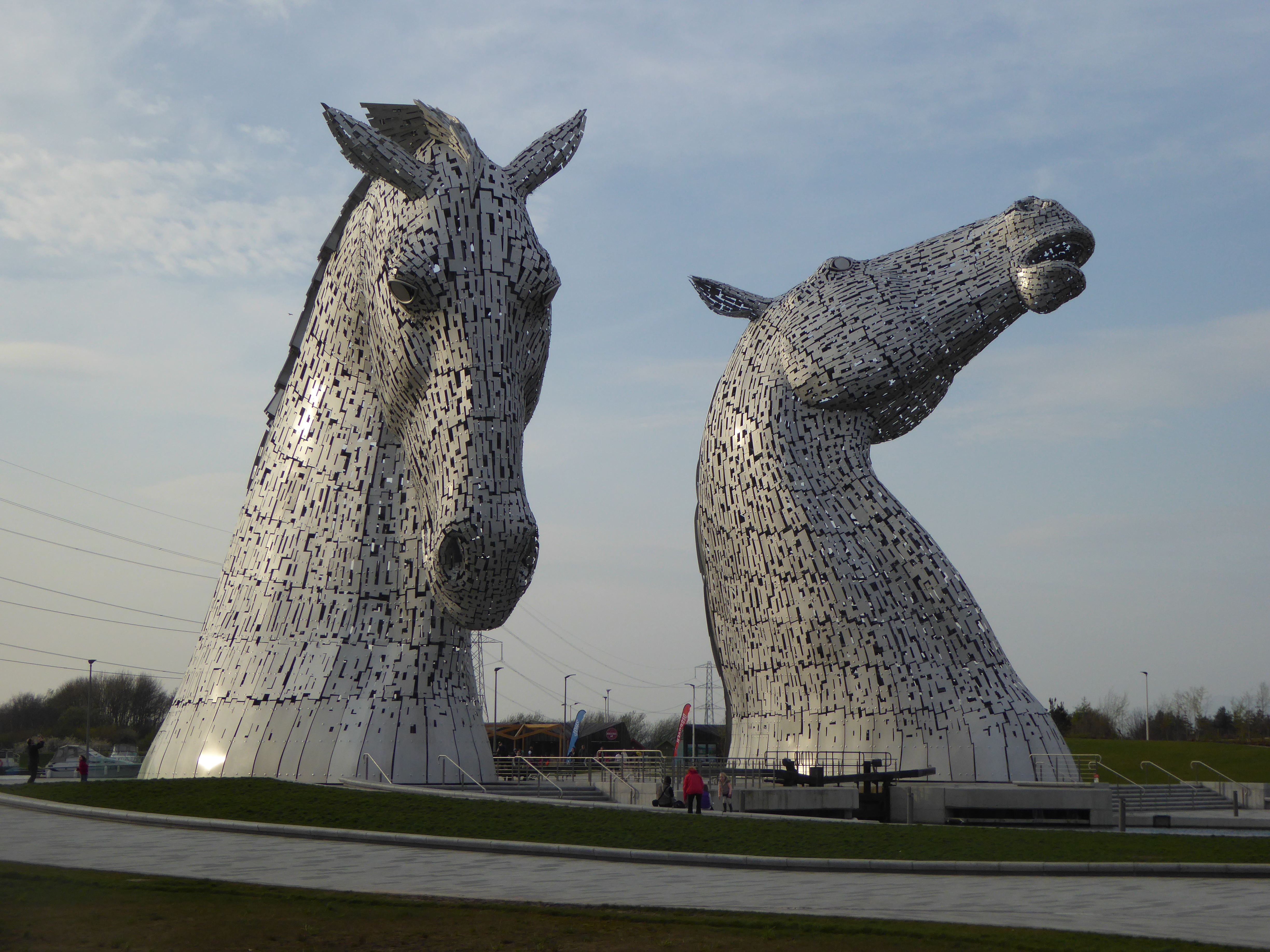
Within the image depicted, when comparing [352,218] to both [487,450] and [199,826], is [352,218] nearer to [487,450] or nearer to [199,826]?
[487,450]

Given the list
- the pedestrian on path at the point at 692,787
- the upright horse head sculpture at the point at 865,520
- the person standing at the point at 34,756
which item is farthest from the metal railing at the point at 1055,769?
the person standing at the point at 34,756

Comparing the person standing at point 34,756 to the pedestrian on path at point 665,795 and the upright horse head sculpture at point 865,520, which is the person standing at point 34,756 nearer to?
the pedestrian on path at point 665,795

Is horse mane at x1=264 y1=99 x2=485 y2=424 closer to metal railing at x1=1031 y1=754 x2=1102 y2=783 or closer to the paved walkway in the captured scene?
the paved walkway

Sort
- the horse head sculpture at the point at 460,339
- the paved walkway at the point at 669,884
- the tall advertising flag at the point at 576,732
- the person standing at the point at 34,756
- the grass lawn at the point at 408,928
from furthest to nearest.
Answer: the tall advertising flag at the point at 576,732, the person standing at the point at 34,756, the horse head sculpture at the point at 460,339, the paved walkway at the point at 669,884, the grass lawn at the point at 408,928

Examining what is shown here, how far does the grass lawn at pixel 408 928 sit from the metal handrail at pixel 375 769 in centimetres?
481

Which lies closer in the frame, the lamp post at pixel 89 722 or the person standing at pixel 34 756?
the person standing at pixel 34 756

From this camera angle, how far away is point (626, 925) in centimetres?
633

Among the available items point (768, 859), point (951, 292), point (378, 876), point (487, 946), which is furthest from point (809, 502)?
point (487, 946)

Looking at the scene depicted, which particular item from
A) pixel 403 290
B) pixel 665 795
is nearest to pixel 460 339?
pixel 403 290

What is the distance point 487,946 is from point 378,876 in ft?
8.50

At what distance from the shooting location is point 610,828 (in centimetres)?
1113

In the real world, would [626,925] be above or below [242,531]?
below

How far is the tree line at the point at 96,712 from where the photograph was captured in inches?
2376

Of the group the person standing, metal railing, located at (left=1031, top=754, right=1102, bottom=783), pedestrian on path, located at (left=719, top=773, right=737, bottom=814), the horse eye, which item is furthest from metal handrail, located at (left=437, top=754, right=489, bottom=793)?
metal railing, located at (left=1031, top=754, right=1102, bottom=783)
